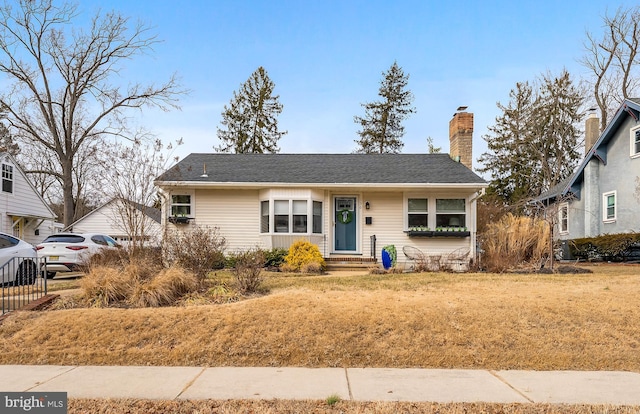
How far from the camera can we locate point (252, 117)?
41.8 m

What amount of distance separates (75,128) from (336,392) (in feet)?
104

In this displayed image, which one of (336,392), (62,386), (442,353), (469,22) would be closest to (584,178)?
(469,22)

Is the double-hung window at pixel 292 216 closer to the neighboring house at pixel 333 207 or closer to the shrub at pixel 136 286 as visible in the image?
the neighboring house at pixel 333 207

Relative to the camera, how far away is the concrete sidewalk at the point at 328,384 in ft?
14.5

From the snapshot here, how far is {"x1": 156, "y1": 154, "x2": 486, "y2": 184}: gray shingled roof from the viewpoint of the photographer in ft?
51.8

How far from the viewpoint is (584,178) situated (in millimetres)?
22234

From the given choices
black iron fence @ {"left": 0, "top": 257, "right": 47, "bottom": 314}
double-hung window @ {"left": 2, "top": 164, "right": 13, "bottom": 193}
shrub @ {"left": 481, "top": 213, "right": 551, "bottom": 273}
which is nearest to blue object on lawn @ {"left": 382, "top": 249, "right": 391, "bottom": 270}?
shrub @ {"left": 481, "top": 213, "right": 551, "bottom": 273}

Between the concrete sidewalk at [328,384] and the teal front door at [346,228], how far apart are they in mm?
10984

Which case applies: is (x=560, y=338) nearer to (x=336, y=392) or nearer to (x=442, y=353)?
(x=442, y=353)

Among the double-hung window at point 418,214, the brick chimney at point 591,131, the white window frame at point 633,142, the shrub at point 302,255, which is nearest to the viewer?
the shrub at point 302,255

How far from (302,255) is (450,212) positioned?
18.8 feet

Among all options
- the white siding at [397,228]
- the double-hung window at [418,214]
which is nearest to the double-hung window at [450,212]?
the white siding at [397,228]

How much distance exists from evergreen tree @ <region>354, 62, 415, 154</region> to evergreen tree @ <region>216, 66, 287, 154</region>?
8589 mm

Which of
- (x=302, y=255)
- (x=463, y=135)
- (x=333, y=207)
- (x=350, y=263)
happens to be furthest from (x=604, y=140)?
(x=302, y=255)
